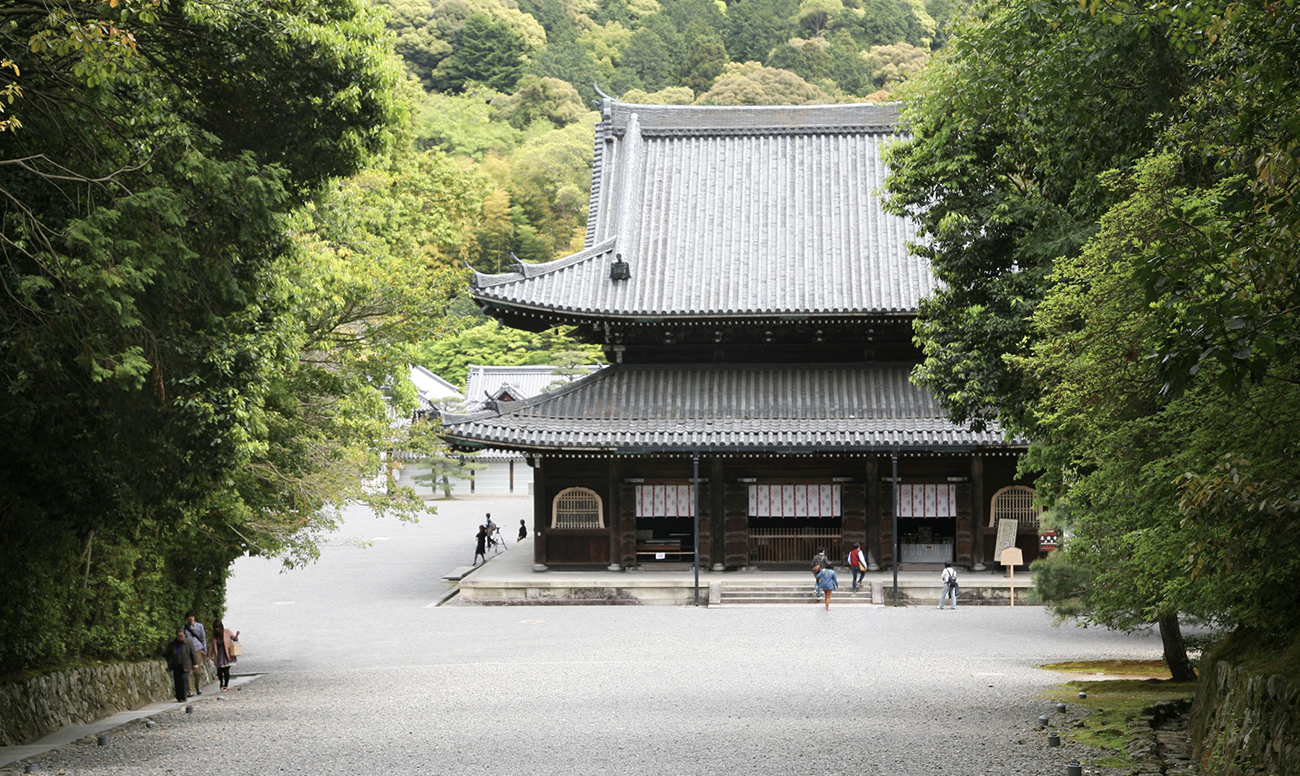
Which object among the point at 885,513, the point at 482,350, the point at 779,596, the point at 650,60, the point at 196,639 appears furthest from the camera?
the point at 650,60

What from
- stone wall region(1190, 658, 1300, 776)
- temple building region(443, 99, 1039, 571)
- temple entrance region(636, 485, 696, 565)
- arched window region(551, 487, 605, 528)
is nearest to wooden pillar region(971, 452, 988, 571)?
temple building region(443, 99, 1039, 571)

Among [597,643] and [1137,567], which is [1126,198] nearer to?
[1137,567]

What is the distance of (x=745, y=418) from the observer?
27453mm

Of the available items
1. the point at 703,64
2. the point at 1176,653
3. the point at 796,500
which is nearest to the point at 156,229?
the point at 1176,653

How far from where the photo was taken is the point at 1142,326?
8672mm

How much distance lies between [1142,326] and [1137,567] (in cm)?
274

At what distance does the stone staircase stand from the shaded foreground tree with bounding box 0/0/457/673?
51.8ft

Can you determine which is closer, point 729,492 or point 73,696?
point 73,696

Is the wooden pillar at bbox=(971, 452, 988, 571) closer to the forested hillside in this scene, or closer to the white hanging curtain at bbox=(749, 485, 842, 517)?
the white hanging curtain at bbox=(749, 485, 842, 517)

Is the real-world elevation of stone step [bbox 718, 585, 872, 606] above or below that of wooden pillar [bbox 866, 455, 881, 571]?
below

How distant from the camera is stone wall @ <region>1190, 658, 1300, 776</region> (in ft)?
23.6

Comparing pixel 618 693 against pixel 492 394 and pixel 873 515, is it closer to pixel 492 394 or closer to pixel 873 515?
pixel 873 515

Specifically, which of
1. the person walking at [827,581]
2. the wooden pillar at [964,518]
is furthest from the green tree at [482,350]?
the person walking at [827,581]

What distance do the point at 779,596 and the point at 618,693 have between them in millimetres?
11571
